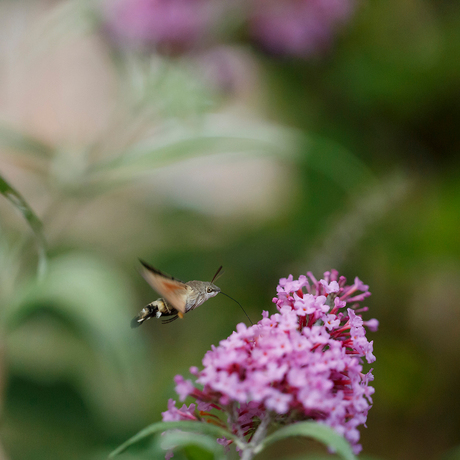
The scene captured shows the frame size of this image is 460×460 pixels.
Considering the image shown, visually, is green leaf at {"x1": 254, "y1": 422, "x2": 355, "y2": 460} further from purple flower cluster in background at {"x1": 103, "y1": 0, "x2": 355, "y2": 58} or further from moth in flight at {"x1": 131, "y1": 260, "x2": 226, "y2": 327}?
purple flower cluster in background at {"x1": 103, "y1": 0, "x2": 355, "y2": 58}

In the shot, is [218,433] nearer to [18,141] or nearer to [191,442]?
[191,442]

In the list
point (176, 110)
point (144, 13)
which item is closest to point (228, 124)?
point (176, 110)

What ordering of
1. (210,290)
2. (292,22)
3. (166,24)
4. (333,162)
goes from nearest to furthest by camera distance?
(210,290), (333,162), (166,24), (292,22)

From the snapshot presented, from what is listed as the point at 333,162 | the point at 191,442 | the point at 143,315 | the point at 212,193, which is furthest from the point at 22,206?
the point at 212,193

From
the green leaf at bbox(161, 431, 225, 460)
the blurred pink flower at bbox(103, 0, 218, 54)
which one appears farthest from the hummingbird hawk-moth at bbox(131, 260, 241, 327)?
the blurred pink flower at bbox(103, 0, 218, 54)

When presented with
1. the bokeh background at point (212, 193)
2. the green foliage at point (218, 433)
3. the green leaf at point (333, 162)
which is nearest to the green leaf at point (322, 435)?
the green foliage at point (218, 433)

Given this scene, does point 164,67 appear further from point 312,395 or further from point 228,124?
point 312,395
